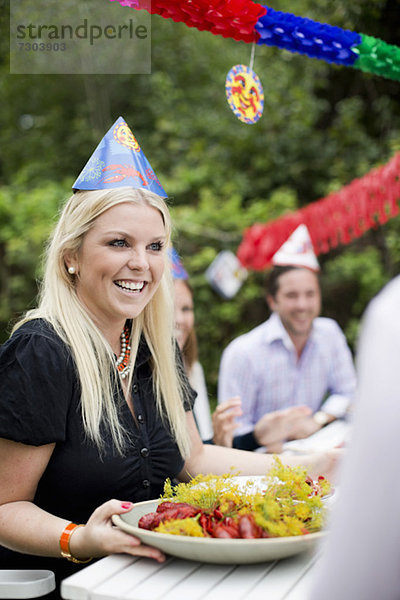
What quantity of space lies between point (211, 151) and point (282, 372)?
21.7ft

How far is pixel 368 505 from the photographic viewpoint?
2.44 feet

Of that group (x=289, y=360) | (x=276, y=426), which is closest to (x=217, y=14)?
(x=276, y=426)

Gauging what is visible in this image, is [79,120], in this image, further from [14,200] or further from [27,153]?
[14,200]

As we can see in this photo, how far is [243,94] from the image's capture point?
243 centimetres

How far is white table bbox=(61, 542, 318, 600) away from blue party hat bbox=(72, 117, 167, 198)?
0.99 m

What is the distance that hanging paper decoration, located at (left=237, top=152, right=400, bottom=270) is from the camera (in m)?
3.84

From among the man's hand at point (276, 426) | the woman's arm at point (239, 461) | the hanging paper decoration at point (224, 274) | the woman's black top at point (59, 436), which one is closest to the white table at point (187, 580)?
the woman's black top at point (59, 436)

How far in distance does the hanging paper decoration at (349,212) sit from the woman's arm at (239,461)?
232 cm

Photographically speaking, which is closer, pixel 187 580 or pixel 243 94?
pixel 187 580

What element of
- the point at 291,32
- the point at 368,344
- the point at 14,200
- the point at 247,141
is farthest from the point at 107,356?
the point at 247,141

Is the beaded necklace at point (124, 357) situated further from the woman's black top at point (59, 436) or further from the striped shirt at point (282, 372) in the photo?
the striped shirt at point (282, 372)

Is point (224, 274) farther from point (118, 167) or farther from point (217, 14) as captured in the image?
point (118, 167)

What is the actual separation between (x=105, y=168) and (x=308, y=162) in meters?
8.14

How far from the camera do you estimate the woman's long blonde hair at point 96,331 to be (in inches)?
67.4
